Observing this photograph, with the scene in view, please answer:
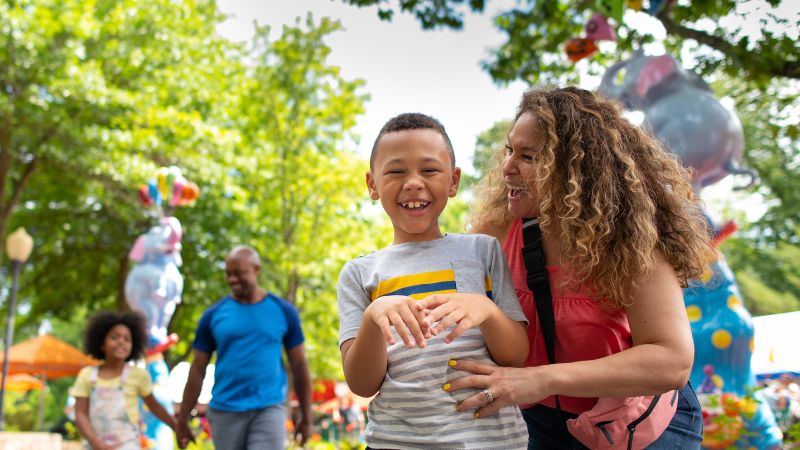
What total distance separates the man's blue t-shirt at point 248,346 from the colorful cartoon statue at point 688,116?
2986mm

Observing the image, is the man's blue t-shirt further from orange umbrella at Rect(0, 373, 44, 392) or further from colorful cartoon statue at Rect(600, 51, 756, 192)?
orange umbrella at Rect(0, 373, 44, 392)

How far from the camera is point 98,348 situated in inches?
242

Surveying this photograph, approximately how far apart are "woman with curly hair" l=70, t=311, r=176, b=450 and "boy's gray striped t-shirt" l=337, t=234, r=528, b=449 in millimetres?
3609

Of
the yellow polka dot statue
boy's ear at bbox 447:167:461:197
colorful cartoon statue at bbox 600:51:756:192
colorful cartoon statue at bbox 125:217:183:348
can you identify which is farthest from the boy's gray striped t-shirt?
colorful cartoon statue at bbox 125:217:183:348

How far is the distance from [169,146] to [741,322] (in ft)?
36.8

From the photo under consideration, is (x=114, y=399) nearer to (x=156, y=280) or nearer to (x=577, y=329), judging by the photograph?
(x=156, y=280)

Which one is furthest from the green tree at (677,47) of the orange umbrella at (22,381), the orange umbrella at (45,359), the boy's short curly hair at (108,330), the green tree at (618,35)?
the orange umbrella at (22,381)

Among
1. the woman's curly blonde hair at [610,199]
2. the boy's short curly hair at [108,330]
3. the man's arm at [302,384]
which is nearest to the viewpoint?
the woman's curly blonde hair at [610,199]

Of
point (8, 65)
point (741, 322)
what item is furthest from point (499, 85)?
point (8, 65)

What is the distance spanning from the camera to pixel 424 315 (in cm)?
170

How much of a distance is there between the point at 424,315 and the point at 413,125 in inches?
28.0

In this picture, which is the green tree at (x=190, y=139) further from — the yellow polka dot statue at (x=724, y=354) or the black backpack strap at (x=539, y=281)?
the black backpack strap at (x=539, y=281)

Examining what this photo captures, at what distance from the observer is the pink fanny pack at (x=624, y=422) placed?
1994 mm

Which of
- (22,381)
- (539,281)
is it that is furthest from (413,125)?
(22,381)
